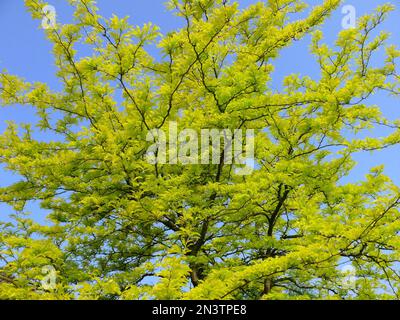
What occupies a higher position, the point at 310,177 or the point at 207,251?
the point at 310,177

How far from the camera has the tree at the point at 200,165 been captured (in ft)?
24.5

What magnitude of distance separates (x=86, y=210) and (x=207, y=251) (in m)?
2.80

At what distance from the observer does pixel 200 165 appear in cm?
862

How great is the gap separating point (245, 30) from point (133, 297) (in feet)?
21.7

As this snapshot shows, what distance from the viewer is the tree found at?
7.48 metres

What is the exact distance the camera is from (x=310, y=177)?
7.97 metres
